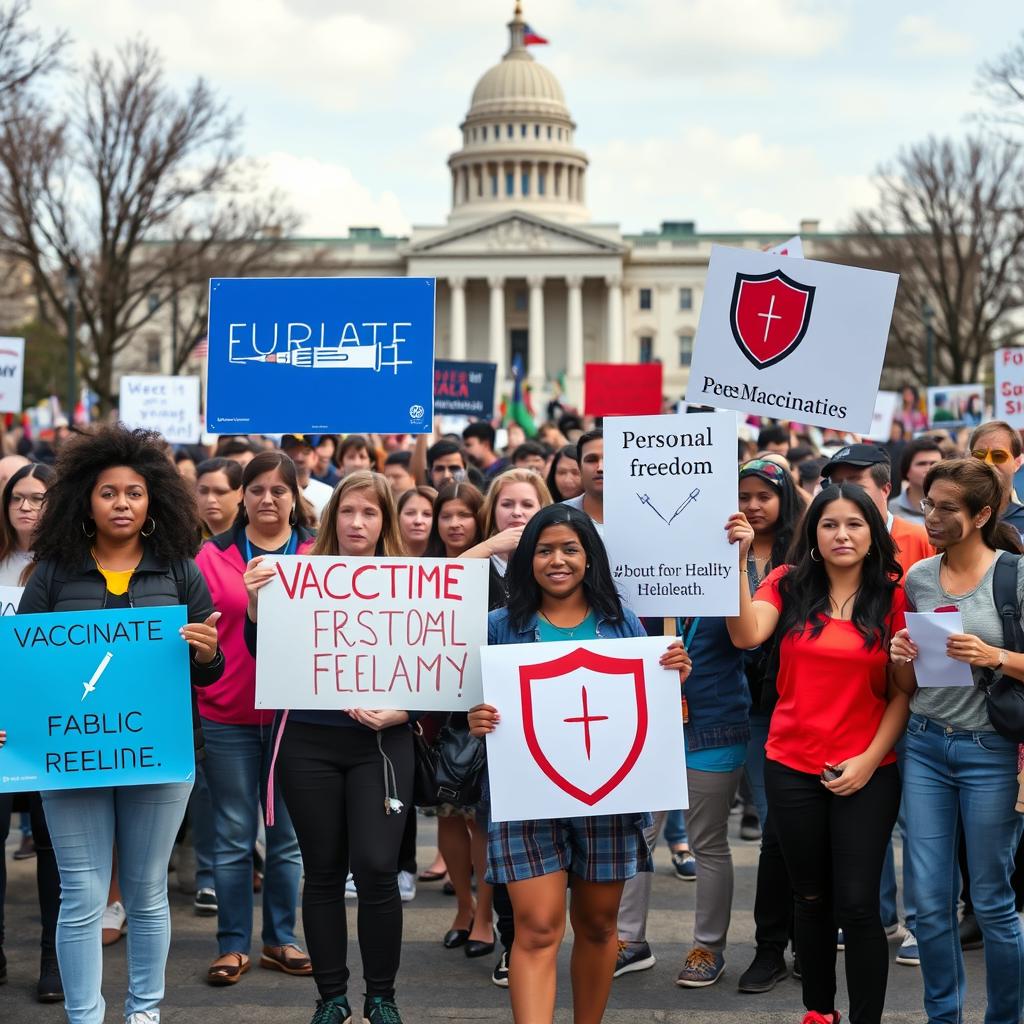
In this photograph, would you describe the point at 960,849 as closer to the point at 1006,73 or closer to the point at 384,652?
the point at 384,652

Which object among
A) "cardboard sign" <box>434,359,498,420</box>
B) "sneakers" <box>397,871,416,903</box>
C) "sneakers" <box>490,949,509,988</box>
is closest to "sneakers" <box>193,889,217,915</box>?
"sneakers" <box>397,871,416,903</box>

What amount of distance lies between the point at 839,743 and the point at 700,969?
5.07 ft

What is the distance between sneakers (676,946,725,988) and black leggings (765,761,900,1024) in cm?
85

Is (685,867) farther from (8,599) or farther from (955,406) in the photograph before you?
(955,406)

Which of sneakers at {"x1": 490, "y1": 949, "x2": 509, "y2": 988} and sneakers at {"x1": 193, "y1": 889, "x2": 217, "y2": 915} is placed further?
sneakers at {"x1": 193, "y1": 889, "x2": 217, "y2": 915}

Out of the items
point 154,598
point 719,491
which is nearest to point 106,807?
point 154,598

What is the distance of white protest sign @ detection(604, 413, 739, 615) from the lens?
17.7 ft

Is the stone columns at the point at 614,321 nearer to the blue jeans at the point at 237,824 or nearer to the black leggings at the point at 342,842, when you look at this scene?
the blue jeans at the point at 237,824

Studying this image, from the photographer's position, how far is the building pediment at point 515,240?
303 feet

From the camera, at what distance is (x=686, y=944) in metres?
6.67

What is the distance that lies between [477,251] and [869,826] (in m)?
89.9

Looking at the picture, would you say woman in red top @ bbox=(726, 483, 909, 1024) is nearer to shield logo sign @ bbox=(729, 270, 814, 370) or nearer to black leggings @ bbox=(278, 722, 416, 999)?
shield logo sign @ bbox=(729, 270, 814, 370)

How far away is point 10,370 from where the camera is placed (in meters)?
14.0

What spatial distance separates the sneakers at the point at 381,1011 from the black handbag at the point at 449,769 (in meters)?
0.71
